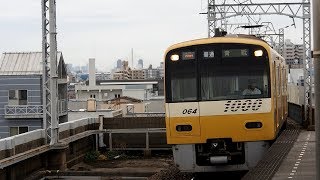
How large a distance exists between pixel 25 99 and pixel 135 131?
817 cm

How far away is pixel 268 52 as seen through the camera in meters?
11.6

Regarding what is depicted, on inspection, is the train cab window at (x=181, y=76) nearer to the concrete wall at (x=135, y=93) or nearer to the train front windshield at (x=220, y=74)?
the train front windshield at (x=220, y=74)

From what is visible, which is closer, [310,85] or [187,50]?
[187,50]

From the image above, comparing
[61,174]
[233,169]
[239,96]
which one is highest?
[239,96]

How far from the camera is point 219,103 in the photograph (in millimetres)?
11453

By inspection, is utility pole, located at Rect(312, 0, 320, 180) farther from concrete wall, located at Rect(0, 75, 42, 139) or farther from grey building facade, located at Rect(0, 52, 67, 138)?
concrete wall, located at Rect(0, 75, 42, 139)

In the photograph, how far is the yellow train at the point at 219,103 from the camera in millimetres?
11438

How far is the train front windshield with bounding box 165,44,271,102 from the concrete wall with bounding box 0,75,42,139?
66.5 ft

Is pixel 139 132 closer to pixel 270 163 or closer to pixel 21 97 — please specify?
pixel 21 97

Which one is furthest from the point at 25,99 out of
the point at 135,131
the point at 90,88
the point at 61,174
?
the point at 90,88

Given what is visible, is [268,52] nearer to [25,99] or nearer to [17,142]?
[17,142]

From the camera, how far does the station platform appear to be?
8.95 meters

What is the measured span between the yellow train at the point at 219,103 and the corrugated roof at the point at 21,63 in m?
20.8

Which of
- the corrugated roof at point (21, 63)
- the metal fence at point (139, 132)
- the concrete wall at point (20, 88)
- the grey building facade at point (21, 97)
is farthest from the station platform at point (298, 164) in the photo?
the corrugated roof at point (21, 63)
